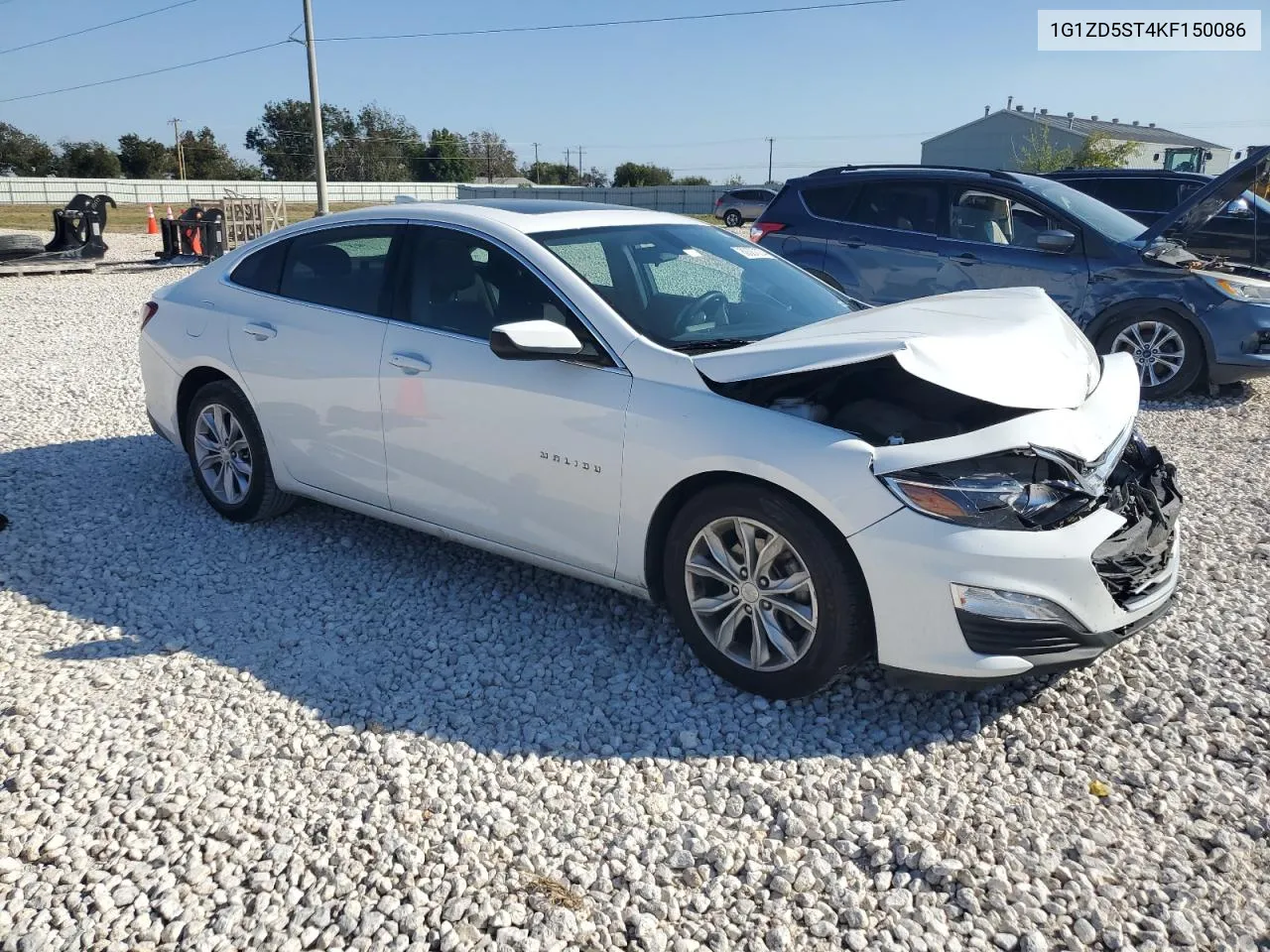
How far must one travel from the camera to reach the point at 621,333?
376 cm

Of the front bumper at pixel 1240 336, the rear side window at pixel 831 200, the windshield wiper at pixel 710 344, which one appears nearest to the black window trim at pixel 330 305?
the windshield wiper at pixel 710 344

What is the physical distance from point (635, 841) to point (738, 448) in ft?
4.32

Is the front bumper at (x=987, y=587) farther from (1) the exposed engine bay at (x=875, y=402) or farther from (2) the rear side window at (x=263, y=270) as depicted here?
(2) the rear side window at (x=263, y=270)

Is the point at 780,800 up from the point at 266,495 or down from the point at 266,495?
down

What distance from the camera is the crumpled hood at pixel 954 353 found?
3328mm

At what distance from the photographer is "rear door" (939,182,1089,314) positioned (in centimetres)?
830

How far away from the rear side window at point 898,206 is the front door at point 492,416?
18.2ft

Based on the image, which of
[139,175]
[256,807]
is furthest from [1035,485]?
[139,175]

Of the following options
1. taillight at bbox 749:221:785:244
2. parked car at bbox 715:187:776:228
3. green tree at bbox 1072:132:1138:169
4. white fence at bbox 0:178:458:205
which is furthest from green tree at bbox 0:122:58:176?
taillight at bbox 749:221:785:244

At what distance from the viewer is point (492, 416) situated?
3.99m

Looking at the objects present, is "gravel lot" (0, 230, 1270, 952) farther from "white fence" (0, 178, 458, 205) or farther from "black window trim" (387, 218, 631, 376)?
"white fence" (0, 178, 458, 205)

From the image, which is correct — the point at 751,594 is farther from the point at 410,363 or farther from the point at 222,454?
the point at 222,454

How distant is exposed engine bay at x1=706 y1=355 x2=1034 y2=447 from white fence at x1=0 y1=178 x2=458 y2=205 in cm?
4782

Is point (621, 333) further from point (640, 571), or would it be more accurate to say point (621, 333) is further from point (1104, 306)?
point (1104, 306)
